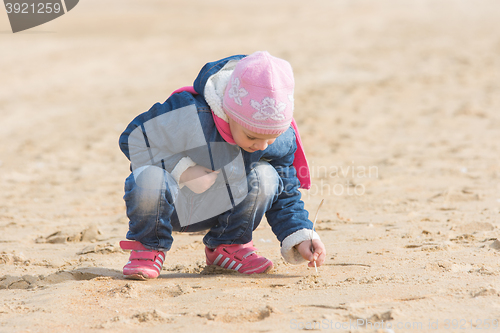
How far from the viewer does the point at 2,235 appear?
125 inches

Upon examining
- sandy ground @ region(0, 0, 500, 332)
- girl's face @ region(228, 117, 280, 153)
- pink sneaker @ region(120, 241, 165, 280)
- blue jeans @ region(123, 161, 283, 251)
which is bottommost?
sandy ground @ region(0, 0, 500, 332)

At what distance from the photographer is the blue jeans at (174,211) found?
2156mm

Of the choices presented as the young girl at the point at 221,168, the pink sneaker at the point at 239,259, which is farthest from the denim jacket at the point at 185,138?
the pink sneaker at the point at 239,259

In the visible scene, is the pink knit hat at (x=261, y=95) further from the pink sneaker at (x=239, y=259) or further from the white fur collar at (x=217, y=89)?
the pink sneaker at (x=239, y=259)

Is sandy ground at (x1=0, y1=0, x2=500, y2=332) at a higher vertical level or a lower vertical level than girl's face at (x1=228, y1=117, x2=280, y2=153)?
lower

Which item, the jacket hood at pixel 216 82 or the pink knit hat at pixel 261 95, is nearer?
the pink knit hat at pixel 261 95

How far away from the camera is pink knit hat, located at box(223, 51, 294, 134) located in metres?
2.04

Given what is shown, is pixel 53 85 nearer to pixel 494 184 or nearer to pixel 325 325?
pixel 494 184

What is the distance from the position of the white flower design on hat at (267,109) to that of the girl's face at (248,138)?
0.10m

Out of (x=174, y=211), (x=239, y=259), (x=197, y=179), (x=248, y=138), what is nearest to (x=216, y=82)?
(x=248, y=138)

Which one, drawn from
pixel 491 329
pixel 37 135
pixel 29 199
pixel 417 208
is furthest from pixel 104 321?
pixel 37 135

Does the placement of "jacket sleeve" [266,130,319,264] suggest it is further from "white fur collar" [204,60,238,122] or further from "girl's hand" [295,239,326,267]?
"white fur collar" [204,60,238,122]

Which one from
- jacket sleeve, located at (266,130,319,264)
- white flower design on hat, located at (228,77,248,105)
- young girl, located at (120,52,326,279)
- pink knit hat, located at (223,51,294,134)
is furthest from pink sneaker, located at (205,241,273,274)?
white flower design on hat, located at (228,77,248,105)

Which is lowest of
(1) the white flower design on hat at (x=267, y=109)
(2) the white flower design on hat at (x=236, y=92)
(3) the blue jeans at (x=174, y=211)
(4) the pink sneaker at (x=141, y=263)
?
(4) the pink sneaker at (x=141, y=263)
